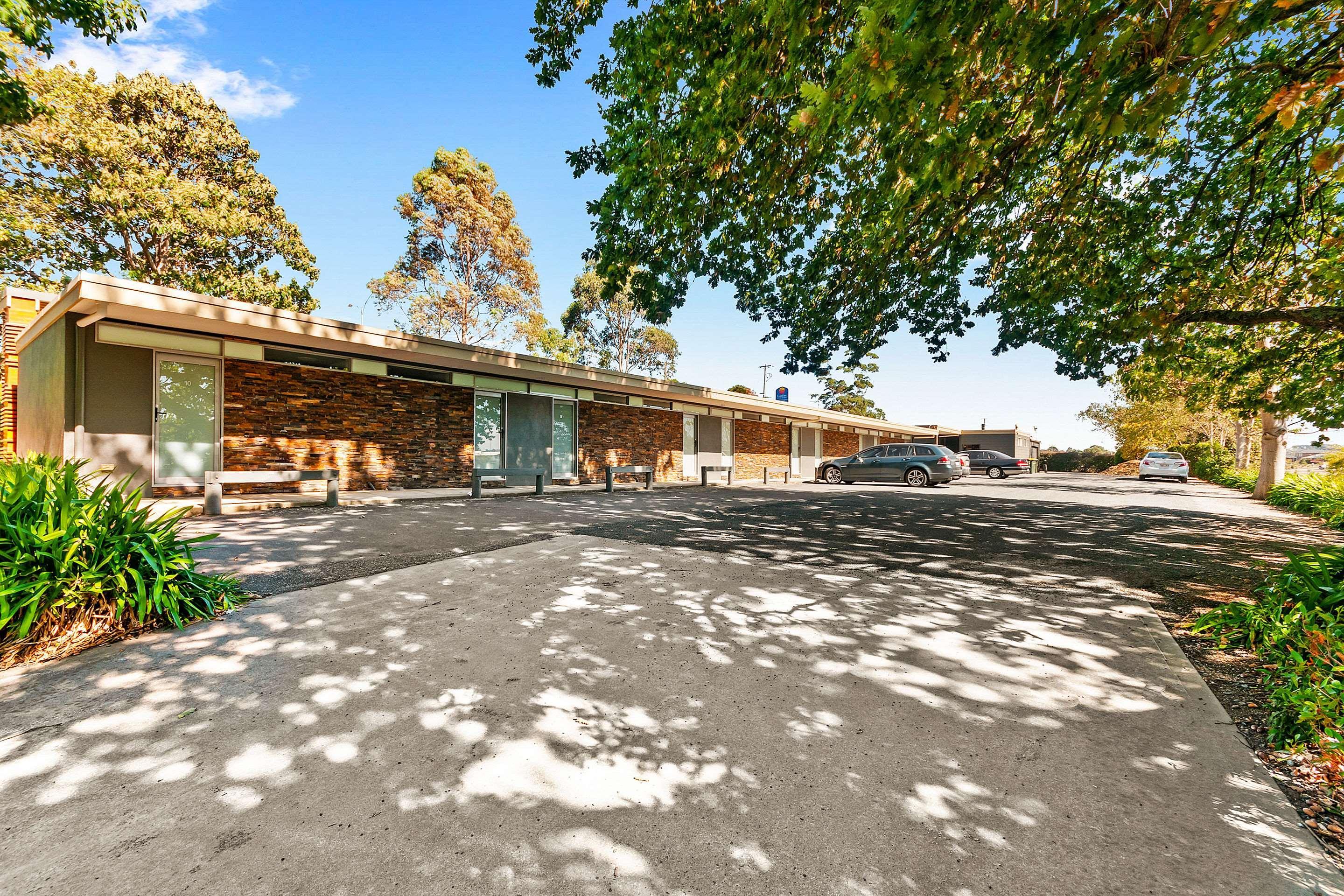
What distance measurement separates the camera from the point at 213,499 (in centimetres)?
798

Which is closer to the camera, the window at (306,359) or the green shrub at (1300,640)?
the green shrub at (1300,640)

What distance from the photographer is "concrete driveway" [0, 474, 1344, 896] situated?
5.68ft

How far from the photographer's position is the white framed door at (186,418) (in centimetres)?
887

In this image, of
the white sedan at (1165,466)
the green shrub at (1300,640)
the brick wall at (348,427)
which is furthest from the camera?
the white sedan at (1165,466)

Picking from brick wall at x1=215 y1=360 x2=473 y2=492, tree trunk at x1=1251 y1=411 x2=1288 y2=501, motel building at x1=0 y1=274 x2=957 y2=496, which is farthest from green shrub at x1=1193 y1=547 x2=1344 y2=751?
tree trunk at x1=1251 y1=411 x2=1288 y2=501

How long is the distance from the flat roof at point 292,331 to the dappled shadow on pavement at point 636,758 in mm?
6122

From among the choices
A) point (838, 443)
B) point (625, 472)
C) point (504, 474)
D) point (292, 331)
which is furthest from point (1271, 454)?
point (292, 331)

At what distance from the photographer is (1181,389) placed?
25047mm

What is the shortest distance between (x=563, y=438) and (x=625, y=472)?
2433 millimetres

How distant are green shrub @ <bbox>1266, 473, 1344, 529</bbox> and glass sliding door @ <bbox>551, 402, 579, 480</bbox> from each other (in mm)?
15997

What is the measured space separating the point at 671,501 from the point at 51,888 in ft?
35.3

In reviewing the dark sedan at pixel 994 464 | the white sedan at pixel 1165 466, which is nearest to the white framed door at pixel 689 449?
the dark sedan at pixel 994 464

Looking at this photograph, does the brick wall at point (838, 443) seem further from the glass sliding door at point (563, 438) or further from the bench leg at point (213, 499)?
the bench leg at point (213, 499)

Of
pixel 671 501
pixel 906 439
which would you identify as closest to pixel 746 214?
pixel 671 501
